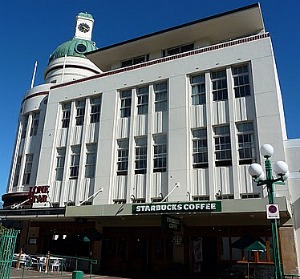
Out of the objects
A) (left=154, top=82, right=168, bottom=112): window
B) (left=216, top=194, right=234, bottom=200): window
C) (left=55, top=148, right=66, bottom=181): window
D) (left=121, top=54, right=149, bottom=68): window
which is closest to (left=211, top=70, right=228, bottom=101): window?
(left=154, top=82, right=168, bottom=112): window

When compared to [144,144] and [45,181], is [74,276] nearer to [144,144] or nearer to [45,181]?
[144,144]

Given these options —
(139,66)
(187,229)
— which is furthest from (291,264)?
(139,66)

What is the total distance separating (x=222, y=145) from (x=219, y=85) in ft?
13.1

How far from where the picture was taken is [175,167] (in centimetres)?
1931

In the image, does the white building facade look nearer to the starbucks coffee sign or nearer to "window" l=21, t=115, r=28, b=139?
the starbucks coffee sign

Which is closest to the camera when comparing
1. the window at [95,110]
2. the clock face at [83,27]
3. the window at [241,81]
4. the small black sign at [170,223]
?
the small black sign at [170,223]

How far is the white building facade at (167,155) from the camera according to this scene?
17.2 metres

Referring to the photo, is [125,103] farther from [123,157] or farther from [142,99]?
[123,157]

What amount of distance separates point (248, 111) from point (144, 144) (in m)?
6.87

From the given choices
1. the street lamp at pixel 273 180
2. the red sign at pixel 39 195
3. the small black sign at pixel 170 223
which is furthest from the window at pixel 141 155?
the street lamp at pixel 273 180

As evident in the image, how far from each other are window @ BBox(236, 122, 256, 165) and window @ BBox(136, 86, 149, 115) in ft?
21.5

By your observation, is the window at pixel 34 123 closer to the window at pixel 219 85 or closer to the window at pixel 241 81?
the window at pixel 219 85

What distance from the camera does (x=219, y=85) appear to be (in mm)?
20312

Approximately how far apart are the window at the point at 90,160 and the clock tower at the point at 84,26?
21.7 meters
